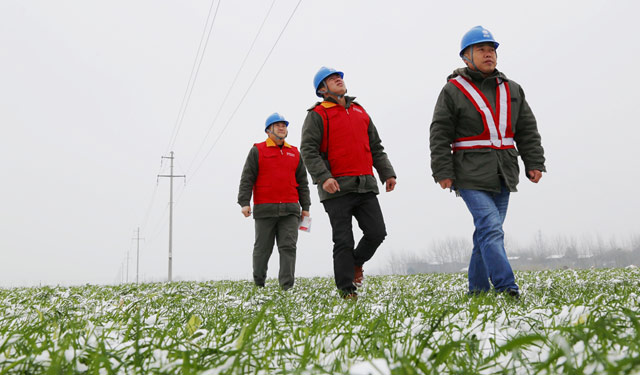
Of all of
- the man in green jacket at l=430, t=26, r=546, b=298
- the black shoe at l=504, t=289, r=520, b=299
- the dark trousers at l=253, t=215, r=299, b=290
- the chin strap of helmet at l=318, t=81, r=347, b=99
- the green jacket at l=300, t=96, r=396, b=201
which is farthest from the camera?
the dark trousers at l=253, t=215, r=299, b=290

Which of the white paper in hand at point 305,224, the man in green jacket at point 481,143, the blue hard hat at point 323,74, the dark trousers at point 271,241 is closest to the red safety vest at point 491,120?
the man in green jacket at point 481,143

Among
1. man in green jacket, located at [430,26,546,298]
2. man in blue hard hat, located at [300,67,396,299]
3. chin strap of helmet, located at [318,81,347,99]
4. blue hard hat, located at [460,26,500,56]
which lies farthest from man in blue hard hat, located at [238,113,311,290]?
blue hard hat, located at [460,26,500,56]

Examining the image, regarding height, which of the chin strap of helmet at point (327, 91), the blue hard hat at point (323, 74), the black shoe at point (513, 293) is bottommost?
the black shoe at point (513, 293)

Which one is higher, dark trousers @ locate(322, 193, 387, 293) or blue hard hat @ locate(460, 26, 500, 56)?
blue hard hat @ locate(460, 26, 500, 56)

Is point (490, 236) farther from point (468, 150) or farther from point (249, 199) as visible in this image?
Result: point (249, 199)

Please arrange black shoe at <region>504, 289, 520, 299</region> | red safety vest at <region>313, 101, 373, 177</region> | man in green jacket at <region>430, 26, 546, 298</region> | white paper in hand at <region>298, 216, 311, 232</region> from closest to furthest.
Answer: black shoe at <region>504, 289, 520, 299</region> → man in green jacket at <region>430, 26, 546, 298</region> → red safety vest at <region>313, 101, 373, 177</region> → white paper in hand at <region>298, 216, 311, 232</region>

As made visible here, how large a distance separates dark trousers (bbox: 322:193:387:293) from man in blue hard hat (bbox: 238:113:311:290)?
7.78 feet

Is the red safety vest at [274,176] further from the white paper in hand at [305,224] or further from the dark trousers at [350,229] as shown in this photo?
the dark trousers at [350,229]

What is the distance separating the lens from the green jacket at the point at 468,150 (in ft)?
14.9

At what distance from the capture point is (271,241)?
7969 millimetres

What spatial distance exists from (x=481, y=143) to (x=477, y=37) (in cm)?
110

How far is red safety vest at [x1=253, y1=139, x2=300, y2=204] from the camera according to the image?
7.83 metres

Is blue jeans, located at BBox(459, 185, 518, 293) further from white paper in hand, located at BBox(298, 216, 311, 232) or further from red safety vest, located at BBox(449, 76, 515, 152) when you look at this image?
white paper in hand, located at BBox(298, 216, 311, 232)

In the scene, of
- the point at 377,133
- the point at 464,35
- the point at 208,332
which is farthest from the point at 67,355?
the point at 377,133
